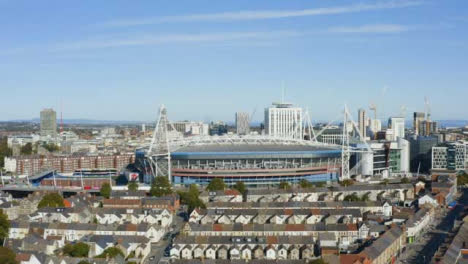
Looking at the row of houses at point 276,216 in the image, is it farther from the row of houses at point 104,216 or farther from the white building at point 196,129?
the white building at point 196,129

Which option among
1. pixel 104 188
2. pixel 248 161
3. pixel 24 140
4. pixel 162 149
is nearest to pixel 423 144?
pixel 248 161

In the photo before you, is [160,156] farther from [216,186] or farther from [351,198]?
[351,198]

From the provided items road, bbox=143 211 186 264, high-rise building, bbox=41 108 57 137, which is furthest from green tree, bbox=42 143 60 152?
road, bbox=143 211 186 264

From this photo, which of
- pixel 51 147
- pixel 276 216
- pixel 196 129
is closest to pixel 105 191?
pixel 276 216

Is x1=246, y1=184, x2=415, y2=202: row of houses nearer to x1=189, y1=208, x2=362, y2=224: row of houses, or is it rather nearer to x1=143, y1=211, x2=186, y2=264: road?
x1=189, y1=208, x2=362, y2=224: row of houses

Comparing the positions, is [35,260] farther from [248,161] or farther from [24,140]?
[24,140]

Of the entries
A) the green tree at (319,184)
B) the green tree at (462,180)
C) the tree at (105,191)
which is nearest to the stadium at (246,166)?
the green tree at (319,184)
